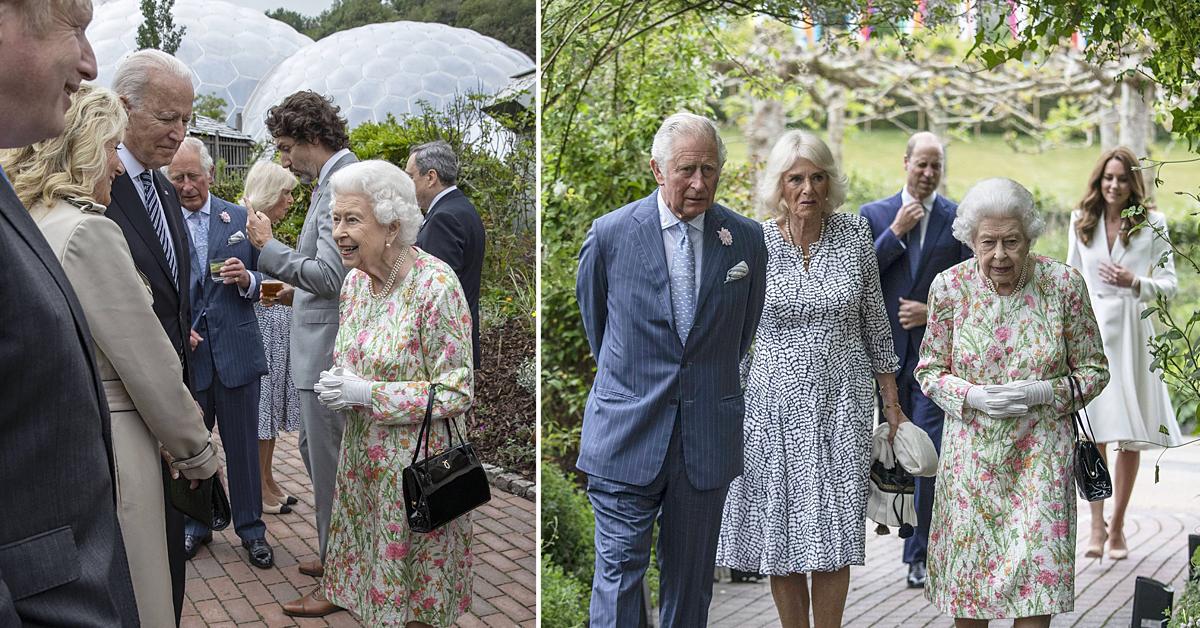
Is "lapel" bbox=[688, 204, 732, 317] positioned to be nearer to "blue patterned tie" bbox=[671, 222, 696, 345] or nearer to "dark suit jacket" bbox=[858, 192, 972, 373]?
"blue patterned tie" bbox=[671, 222, 696, 345]

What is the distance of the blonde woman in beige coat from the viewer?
2.80 metres

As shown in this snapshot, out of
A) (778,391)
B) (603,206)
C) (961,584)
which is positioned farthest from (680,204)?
(603,206)

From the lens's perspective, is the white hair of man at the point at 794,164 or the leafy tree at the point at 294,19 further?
the white hair of man at the point at 794,164

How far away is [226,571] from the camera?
371cm

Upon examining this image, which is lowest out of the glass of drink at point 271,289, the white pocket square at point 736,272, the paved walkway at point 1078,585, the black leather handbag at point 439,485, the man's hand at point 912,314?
the paved walkway at point 1078,585

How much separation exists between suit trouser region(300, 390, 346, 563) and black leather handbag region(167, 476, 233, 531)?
593mm

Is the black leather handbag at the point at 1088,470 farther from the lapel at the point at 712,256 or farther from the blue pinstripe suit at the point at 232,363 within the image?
the blue pinstripe suit at the point at 232,363

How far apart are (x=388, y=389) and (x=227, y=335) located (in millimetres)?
508

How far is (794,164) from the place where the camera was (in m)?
4.36

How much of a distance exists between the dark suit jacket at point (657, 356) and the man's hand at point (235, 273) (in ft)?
3.53

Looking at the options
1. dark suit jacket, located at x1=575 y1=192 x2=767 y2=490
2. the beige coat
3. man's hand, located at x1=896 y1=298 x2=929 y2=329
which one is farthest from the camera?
man's hand, located at x1=896 y1=298 x2=929 y2=329

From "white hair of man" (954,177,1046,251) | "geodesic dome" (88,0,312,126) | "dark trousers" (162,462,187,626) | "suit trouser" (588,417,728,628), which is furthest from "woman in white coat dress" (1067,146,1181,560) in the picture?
"dark trousers" (162,462,187,626)

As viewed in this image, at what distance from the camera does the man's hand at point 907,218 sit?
531 cm

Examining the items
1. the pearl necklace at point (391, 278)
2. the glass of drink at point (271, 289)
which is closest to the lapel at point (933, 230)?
the pearl necklace at point (391, 278)
